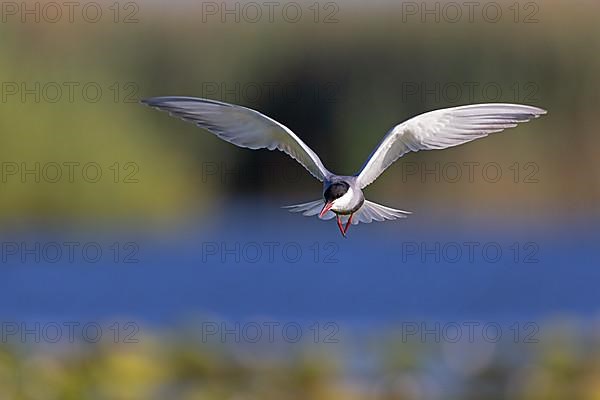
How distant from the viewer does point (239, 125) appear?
170 inches

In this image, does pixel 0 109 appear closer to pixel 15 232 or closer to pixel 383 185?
pixel 15 232

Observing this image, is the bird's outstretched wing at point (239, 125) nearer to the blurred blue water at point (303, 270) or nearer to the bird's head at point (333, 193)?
the bird's head at point (333, 193)

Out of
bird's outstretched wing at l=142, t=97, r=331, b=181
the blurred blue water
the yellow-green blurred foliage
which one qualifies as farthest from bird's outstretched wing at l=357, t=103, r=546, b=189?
the blurred blue water

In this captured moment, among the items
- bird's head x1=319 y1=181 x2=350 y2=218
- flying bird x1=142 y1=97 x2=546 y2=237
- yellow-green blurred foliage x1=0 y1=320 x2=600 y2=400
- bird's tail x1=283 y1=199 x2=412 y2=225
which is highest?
flying bird x1=142 y1=97 x2=546 y2=237

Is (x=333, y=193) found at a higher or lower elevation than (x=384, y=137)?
lower

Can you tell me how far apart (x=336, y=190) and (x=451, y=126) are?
0.63 meters

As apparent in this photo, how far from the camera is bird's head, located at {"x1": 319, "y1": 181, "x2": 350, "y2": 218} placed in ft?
12.7

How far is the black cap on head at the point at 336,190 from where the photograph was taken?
3867 mm

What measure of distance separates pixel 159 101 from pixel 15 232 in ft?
22.2

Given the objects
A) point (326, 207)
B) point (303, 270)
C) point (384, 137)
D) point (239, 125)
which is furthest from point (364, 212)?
point (303, 270)

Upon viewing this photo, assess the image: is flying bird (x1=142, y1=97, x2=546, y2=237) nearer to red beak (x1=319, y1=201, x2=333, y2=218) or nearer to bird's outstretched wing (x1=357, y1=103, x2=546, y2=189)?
bird's outstretched wing (x1=357, y1=103, x2=546, y2=189)

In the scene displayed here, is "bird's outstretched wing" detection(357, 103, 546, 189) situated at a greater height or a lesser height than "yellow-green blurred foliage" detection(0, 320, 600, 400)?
greater

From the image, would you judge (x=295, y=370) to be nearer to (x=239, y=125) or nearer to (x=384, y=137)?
(x=239, y=125)

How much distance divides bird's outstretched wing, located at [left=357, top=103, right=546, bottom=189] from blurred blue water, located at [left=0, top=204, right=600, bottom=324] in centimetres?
463
